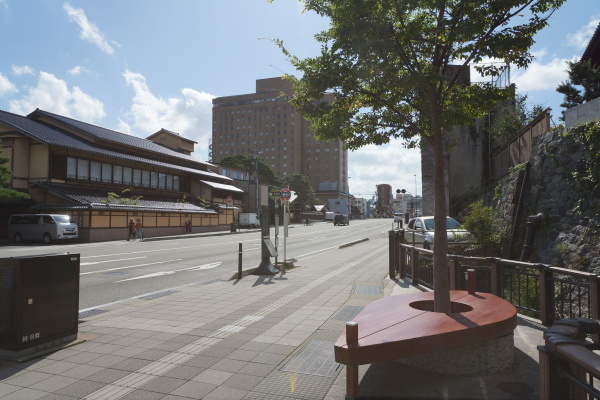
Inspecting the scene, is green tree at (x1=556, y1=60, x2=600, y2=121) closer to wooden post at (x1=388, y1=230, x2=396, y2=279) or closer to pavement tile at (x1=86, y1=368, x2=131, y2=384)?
wooden post at (x1=388, y1=230, x2=396, y2=279)

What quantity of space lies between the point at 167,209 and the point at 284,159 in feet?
328

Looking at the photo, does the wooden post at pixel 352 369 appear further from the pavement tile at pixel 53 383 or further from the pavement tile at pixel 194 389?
the pavement tile at pixel 53 383

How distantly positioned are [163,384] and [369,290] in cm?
632

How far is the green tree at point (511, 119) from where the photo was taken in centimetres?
2214

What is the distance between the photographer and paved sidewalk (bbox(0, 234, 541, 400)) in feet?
12.6

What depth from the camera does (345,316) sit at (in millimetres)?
6883

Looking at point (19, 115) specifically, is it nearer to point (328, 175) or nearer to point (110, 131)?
point (110, 131)

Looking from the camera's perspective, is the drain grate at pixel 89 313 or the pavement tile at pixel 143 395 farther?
the drain grate at pixel 89 313

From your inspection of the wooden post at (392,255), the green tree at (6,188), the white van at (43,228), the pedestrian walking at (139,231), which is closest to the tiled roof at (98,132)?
the green tree at (6,188)

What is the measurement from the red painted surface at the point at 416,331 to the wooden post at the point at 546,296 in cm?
158

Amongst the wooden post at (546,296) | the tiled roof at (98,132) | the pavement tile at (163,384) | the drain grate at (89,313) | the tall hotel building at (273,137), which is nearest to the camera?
the pavement tile at (163,384)

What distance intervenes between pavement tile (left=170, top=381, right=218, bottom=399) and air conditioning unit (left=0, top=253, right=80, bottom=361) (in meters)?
2.28

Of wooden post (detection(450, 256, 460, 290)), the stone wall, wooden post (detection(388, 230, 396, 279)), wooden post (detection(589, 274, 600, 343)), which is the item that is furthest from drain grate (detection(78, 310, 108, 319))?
the stone wall

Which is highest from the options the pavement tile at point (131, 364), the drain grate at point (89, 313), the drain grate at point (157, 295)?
the pavement tile at point (131, 364)
